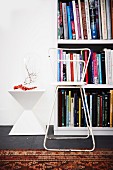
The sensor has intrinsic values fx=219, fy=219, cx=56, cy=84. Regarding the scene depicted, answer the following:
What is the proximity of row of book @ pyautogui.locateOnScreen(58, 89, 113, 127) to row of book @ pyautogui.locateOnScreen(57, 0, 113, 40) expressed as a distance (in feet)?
1.79

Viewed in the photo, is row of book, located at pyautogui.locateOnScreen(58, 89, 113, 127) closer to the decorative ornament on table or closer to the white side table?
the white side table

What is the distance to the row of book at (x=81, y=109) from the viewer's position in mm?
2051

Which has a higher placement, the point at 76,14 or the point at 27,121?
the point at 76,14

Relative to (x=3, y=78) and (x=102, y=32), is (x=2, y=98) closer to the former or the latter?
(x=3, y=78)

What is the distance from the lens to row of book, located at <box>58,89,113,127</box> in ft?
6.73

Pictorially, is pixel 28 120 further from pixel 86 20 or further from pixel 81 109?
pixel 86 20

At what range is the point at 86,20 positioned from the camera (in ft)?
6.73

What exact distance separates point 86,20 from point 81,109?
836mm

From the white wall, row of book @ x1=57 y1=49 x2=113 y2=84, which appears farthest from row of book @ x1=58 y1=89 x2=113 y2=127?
the white wall

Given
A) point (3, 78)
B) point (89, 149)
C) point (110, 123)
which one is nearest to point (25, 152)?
point (89, 149)

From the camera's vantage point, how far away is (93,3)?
2.07m

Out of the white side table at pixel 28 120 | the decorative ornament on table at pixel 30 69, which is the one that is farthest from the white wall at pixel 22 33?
the white side table at pixel 28 120

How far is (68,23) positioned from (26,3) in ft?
2.15

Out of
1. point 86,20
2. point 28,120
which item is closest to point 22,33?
point 86,20
